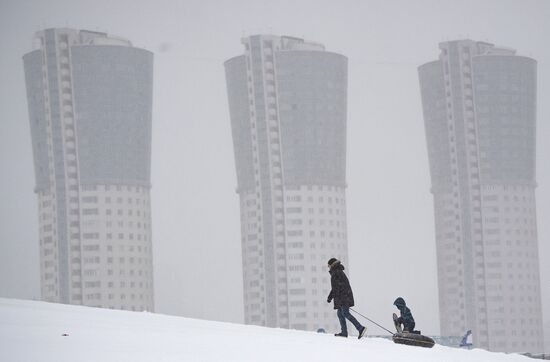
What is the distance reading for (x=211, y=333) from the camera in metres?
29.0

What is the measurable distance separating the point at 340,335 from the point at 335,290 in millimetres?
1543

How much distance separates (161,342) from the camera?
83.1 feet

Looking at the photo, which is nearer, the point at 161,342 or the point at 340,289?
the point at 161,342

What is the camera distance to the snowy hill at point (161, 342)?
22.9m

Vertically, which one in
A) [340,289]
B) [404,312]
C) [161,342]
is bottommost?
[404,312]

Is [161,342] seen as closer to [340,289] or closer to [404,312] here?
[340,289]

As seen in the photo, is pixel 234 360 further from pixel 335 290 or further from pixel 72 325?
pixel 335 290

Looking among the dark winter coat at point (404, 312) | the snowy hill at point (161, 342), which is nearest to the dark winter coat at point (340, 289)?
the snowy hill at point (161, 342)

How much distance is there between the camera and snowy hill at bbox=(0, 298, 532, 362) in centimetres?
2286

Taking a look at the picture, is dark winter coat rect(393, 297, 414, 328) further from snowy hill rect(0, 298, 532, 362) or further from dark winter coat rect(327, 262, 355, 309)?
dark winter coat rect(327, 262, 355, 309)

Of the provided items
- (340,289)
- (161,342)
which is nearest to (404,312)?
(340,289)

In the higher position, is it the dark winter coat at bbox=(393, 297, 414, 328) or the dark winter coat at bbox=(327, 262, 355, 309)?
the dark winter coat at bbox=(327, 262, 355, 309)

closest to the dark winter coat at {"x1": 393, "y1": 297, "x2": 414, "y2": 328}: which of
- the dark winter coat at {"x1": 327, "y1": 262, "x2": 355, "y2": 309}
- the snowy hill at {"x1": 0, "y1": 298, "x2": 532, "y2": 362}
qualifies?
the snowy hill at {"x1": 0, "y1": 298, "x2": 532, "y2": 362}

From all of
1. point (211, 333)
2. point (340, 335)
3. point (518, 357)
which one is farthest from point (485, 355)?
point (211, 333)
